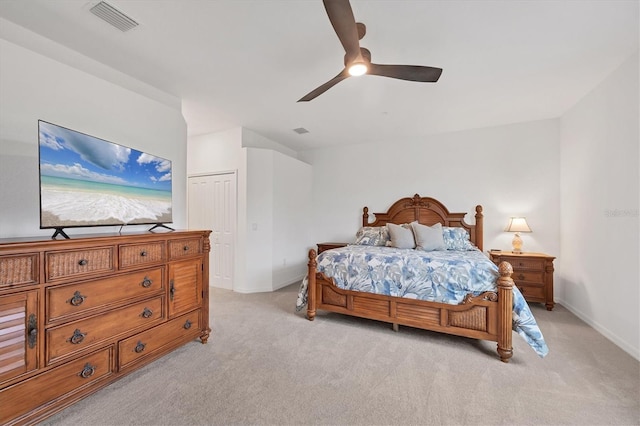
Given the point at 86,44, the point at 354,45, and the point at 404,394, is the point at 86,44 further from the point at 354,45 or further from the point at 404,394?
the point at 404,394

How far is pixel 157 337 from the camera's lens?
2260 millimetres

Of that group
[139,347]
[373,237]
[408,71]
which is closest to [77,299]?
[139,347]

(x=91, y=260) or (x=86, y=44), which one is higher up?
(x=86, y=44)

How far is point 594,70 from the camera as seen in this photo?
2738 millimetres

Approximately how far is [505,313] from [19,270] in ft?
11.6

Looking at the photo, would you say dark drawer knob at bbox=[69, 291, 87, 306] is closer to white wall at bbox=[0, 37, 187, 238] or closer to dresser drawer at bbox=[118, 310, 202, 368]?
dresser drawer at bbox=[118, 310, 202, 368]

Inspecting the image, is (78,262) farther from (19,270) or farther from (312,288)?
(312,288)

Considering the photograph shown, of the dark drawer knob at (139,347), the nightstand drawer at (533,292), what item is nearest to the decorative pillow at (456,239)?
the nightstand drawer at (533,292)

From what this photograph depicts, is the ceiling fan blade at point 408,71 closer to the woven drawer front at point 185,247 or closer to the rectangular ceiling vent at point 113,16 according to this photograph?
the rectangular ceiling vent at point 113,16

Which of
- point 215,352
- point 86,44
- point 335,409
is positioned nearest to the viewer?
point 335,409

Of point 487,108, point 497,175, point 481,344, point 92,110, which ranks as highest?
point 487,108

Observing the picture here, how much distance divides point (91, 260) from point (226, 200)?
9.35 feet

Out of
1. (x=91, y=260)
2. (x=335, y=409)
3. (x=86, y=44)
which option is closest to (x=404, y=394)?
(x=335, y=409)

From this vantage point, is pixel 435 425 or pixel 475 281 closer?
pixel 435 425
